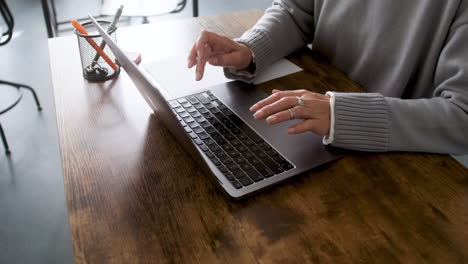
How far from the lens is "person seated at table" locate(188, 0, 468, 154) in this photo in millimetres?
734

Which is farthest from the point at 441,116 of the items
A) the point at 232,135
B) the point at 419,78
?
the point at 232,135

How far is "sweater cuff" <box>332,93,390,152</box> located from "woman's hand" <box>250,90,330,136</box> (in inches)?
0.9

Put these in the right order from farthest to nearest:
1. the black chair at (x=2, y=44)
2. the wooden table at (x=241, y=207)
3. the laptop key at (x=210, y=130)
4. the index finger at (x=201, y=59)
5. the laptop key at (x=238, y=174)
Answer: the black chair at (x=2, y=44)
the index finger at (x=201, y=59)
the laptop key at (x=210, y=130)
the laptop key at (x=238, y=174)
the wooden table at (x=241, y=207)

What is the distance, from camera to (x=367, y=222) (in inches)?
23.4

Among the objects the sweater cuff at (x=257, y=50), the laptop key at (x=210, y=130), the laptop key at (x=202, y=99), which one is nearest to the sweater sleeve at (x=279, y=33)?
the sweater cuff at (x=257, y=50)

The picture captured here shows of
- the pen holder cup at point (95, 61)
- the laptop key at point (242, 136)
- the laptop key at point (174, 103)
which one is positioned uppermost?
the pen holder cup at point (95, 61)

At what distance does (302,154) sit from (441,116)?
0.90ft

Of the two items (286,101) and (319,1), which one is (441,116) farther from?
(319,1)

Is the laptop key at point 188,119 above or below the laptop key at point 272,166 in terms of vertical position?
above

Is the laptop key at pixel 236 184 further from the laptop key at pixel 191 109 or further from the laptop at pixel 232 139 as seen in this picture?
the laptop key at pixel 191 109

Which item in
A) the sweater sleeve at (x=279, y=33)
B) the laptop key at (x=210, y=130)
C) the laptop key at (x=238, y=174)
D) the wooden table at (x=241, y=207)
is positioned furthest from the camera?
the sweater sleeve at (x=279, y=33)

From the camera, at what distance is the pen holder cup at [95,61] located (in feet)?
3.05

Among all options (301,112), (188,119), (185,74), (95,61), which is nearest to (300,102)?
(301,112)

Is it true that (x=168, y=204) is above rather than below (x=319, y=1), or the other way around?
below
